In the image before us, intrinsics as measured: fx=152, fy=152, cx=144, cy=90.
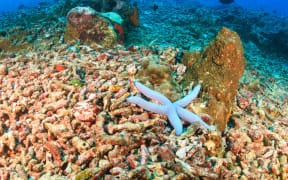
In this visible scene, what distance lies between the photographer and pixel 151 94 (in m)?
3.15

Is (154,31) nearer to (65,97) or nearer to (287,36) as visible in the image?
(65,97)

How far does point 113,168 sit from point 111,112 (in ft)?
3.40

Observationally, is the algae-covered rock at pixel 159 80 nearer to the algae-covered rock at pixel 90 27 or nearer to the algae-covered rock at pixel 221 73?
the algae-covered rock at pixel 221 73

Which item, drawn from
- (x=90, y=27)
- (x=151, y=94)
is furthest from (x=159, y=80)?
(x=90, y=27)

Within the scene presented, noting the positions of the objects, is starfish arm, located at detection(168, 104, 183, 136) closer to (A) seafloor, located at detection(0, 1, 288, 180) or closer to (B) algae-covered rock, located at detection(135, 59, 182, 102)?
(A) seafloor, located at detection(0, 1, 288, 180)

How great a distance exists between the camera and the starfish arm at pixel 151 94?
3.10 meters

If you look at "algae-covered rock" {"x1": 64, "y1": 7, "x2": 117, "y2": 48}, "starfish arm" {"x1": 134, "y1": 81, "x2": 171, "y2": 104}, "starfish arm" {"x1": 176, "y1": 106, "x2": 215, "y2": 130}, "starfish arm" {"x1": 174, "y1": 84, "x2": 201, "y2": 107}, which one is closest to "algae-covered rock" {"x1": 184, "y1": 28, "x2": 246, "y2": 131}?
"starfish arm" {"x1": 174, "y1": 84, "x2": 201, "y2": 107}

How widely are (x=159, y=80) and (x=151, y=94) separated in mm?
549

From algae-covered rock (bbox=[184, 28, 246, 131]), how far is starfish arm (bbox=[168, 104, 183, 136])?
2.06 feet

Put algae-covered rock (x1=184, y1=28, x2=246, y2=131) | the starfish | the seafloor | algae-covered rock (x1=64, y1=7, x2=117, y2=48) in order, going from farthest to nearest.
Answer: algae-covered rock (x1=64, y1=7, x2=117, y2=48) < algae-covered rock (x1=184, y1=28, x2=246, y2=131) < the starfish < the seafloor

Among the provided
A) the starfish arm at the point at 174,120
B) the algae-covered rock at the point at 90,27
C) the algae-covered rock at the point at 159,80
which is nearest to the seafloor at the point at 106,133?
the starfish arm at the point at 174,120

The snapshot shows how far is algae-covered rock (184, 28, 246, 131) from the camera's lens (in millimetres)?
3362

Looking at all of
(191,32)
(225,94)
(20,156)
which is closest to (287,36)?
(191,32)

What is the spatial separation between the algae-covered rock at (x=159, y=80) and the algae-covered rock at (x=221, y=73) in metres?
0.60
